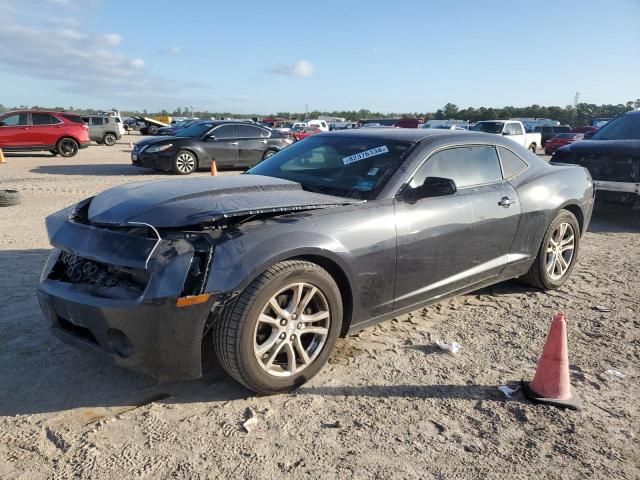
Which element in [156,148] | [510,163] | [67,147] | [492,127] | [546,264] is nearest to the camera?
[510,163]

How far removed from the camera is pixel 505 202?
433 centimetres

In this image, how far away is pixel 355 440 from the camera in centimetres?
267

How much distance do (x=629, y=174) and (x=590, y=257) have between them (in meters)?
2.53

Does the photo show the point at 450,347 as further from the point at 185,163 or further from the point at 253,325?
the point at 185,163

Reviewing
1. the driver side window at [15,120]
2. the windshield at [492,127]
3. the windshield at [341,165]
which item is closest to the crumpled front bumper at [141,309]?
the windshield at [341,165]

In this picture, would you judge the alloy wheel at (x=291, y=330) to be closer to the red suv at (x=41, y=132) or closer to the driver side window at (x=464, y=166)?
the driver side window at (x=464, y=166)

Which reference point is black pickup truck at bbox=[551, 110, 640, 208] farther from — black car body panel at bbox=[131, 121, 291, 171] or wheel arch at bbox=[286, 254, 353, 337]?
black car body panel at bbox=[131, 121, 291, 171]

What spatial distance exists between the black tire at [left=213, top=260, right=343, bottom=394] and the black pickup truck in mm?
6549

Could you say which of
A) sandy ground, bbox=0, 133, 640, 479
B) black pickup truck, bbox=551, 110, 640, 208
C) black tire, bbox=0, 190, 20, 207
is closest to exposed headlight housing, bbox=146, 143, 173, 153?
black tire, bbox=0, 190, 20, 207

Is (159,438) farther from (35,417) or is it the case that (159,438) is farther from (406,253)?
(406,253)

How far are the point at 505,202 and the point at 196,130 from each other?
1167cm

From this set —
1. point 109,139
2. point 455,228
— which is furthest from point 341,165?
point 109,139

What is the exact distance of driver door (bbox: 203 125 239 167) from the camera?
1422 centimetres

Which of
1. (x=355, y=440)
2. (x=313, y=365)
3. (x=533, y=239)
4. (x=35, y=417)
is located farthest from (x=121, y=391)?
(x=533, y=239)
